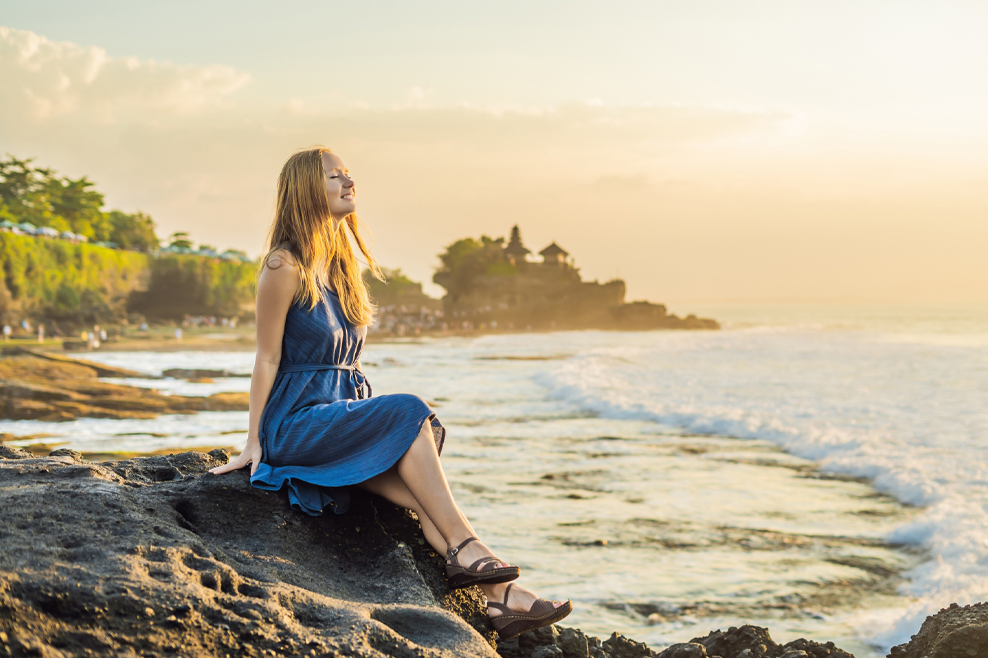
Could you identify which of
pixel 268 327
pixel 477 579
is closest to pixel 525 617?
pixel 477 579

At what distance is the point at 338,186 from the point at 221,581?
1601mm

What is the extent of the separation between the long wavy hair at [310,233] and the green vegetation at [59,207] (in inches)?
2006

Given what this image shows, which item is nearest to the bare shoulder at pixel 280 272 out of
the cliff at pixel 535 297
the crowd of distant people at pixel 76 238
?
the crowd of distant people at pixel 76 238

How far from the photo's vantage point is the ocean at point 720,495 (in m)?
4.11

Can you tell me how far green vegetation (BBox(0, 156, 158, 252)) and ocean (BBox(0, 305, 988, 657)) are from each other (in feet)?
138

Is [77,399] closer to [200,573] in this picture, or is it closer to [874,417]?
[200,573]

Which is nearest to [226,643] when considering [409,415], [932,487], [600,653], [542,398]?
[409,415]

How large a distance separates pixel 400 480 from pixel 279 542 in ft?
1.55

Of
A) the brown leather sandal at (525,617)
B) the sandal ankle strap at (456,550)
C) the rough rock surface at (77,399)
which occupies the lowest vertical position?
the rough rock surface at (77,399)

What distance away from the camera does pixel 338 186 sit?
290 centimetres

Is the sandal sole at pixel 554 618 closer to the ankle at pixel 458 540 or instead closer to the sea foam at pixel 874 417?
the ankle at pixel 458 540

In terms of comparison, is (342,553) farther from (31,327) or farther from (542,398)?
(31,327)

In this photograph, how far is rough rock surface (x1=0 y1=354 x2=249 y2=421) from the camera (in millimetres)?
10828

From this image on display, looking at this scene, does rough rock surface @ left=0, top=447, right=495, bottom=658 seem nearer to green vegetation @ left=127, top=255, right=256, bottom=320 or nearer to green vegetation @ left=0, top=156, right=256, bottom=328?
green vegetation @ left=0, top=156, right=256, bottom=328
